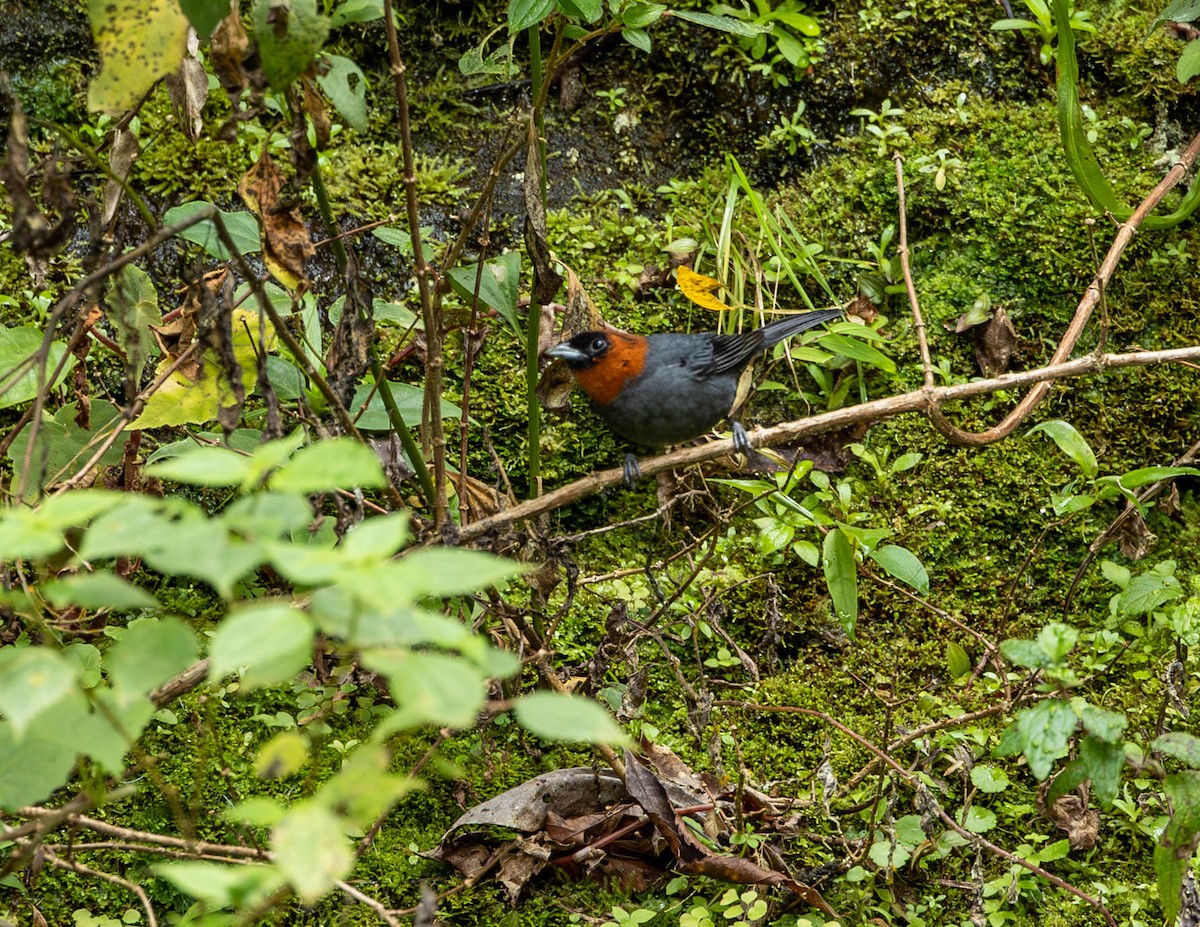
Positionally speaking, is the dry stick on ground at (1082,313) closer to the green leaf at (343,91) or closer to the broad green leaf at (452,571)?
the green leaf at (343,91)

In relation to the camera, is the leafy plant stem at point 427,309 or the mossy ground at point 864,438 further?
the mossy ground at point 864,438

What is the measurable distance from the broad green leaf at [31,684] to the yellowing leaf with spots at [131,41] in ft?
3.90

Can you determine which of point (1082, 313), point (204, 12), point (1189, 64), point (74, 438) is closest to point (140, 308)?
point (74, 438)

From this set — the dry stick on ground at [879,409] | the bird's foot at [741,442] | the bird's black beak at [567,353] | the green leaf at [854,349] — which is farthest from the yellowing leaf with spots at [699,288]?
the dry stick on ground at [879,409]

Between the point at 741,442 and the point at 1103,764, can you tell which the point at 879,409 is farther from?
the point at 1103,764

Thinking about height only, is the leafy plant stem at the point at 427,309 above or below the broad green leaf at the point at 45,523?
below

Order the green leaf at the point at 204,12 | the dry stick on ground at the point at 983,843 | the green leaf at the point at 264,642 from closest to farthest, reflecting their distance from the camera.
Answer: the green leaf at the point at 264,642 < the green leaf at the point at 204,12 < the dry stick on ground at the point at 983,843

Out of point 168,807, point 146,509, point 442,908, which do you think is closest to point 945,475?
point 442,908

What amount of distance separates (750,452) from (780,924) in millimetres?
1315

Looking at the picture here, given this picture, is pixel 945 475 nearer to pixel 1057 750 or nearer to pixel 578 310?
pixel 578 310

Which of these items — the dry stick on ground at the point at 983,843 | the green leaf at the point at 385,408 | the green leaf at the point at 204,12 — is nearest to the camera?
the green leaf at the point at 204,12

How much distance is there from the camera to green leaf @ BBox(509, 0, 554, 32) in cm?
259

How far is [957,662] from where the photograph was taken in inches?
144

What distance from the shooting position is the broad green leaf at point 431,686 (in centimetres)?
98
